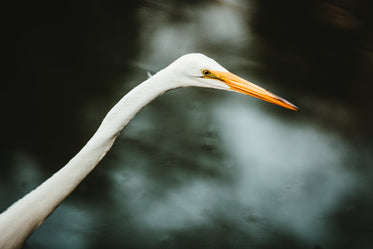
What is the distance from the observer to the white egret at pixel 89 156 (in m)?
0.81

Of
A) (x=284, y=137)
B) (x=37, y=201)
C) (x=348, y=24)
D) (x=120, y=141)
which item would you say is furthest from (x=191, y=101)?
(x=348, y=24)

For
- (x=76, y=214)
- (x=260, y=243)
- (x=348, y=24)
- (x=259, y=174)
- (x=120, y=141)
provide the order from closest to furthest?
1. (x=76, y=214)
2. (x=260, y=243)
3. (x=120, y=141)
4. (x=259, y=174)
5. (x=348, y=24)

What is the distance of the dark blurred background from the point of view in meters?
1.78

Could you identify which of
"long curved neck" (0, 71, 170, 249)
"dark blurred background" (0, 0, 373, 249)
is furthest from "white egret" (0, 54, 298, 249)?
"dark blurred background" (0, 0, 373, 249)

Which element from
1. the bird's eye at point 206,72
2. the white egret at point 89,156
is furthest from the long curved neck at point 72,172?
the bird's eye at point 206,72

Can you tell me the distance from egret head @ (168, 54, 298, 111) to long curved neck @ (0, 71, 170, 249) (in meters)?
0.06

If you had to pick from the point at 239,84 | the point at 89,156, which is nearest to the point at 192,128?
the point at 239,84

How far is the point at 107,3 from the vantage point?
232 cm

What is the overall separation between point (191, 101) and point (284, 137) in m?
0.74

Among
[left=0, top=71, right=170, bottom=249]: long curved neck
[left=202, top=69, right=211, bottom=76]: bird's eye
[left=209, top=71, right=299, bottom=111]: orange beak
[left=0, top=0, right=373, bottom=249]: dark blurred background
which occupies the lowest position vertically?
[left=0, top=0, right=373, bottom=249]: dark blurred background

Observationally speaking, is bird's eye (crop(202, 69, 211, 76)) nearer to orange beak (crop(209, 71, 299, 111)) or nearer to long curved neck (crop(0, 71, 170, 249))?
orange beak (crop(209, 71, 299, 111))

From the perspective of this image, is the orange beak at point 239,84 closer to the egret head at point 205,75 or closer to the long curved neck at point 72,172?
the egret head at point 205,75

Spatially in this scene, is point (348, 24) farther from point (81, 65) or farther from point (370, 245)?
point (81, 65)

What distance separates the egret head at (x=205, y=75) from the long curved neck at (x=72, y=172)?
0.21 ft
